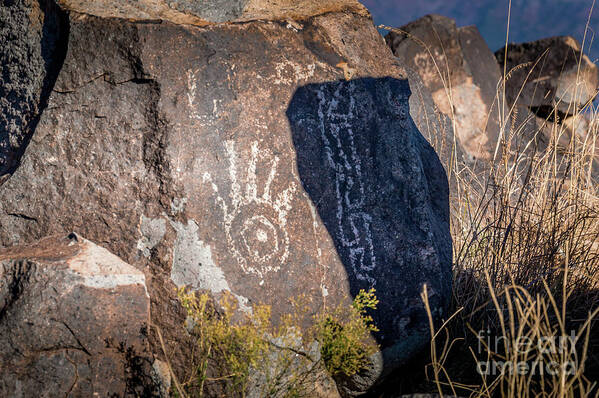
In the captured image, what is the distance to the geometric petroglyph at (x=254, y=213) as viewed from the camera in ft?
6.35

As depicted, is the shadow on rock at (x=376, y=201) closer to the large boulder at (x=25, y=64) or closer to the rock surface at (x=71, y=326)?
the rock surface at (x=71, y=326)

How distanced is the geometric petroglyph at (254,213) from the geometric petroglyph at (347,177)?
0.81 ft

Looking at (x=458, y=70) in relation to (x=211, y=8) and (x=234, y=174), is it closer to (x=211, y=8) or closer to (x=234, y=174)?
(x=211, y=8)

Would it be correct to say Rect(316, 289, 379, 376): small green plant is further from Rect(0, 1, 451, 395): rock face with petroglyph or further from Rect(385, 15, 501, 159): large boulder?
Rect(385, 15, 501, 159): large boulder

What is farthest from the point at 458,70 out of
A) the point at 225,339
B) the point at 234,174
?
the point at 225,339

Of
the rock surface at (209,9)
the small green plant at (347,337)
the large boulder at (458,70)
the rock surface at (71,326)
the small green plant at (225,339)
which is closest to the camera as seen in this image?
the rock surface at (71,326)

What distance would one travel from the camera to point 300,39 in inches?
86.3

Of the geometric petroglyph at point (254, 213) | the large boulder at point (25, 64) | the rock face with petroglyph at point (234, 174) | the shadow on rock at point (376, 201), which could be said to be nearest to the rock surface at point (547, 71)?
the shadow on rock at point (376, 201)

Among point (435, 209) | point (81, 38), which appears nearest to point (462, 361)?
point (435, 209)

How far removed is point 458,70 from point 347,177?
417cm

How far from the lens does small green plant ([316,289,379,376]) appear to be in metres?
1.88

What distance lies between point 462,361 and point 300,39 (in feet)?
5.33

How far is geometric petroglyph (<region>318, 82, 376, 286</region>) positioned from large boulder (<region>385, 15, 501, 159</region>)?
3423mm

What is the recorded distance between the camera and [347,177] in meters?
2.13
